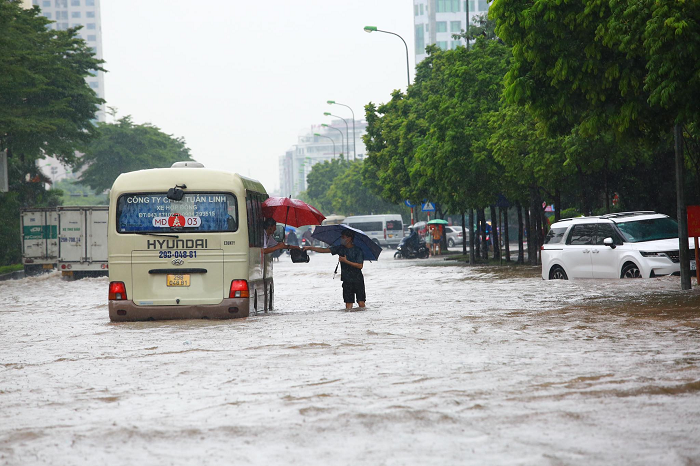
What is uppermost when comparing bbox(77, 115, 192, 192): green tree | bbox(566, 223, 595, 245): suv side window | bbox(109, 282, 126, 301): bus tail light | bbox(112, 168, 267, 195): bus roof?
bbox(77, 115, 192, 192): green tree

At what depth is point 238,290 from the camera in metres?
15.4

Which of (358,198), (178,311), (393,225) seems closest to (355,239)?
(178,311)

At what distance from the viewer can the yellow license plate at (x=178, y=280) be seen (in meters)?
15.3

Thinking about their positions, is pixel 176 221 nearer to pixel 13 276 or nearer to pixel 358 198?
pixel 13 276

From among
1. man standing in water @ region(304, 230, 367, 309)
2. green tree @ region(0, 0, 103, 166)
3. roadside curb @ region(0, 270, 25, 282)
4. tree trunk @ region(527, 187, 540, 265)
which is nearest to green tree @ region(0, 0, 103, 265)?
green tree @ region(0, 0, 103, 166)

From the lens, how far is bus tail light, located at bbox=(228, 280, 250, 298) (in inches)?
604

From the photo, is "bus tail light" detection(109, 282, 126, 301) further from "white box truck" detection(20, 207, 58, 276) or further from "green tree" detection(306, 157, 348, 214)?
"green tree" detection(306, 157, 348, 214)

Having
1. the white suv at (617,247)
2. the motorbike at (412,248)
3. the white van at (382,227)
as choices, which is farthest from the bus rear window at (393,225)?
the white suv at (617,247)

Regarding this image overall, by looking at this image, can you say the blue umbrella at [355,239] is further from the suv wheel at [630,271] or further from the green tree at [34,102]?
the green tree at [34,102]

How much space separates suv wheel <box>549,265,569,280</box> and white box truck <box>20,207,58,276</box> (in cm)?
2043

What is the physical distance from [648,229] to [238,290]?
348 inches

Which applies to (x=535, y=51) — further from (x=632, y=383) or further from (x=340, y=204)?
(x=340, y=204)

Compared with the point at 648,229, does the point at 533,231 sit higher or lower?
higher

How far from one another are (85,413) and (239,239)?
26.1 ft
